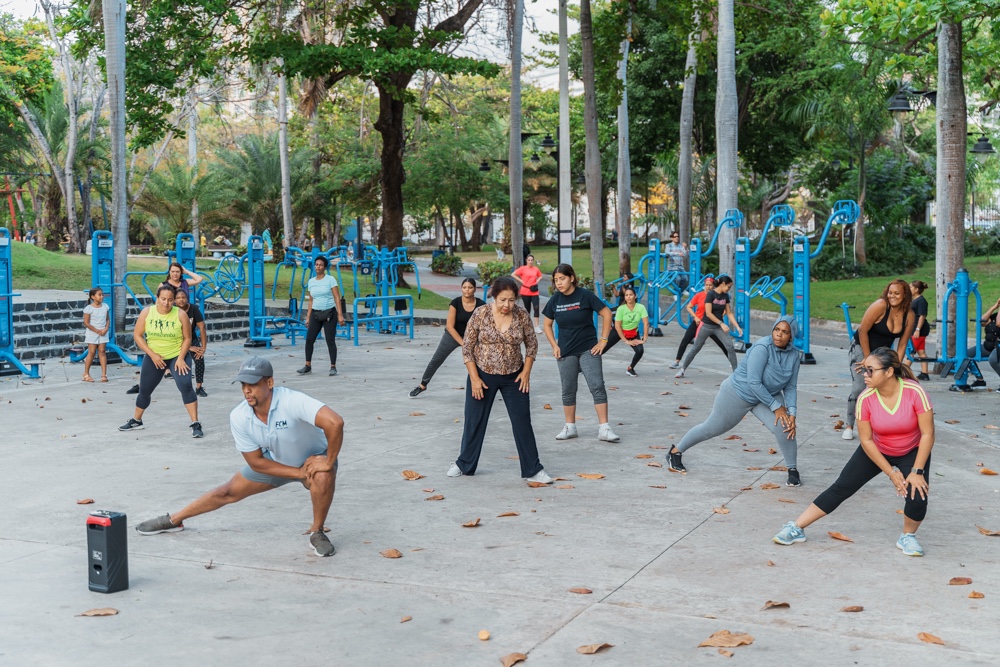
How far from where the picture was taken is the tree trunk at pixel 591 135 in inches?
974

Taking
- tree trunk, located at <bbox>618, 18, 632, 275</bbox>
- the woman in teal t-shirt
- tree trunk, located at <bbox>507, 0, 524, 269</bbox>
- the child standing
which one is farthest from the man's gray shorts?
tree trunk, located at <bbox>618, 18, 632, 275</bbox>

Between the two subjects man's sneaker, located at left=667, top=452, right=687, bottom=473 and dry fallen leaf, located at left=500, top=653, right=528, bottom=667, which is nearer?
dry fallen leaf, located at left=500, top=653, right=528, bottom=667

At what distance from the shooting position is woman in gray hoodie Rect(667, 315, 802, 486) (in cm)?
802

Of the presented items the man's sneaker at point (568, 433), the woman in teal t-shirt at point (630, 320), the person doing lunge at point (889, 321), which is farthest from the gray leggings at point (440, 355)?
the person doing lunge at point (889, 321)

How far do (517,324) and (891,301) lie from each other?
11.0 feet

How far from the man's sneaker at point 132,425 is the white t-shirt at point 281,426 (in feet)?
16.8

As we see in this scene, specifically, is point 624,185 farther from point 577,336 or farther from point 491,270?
point 577,336

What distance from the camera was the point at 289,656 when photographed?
484 cm

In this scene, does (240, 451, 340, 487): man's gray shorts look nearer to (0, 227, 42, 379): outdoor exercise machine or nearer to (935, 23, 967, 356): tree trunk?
(0, 227, 42, 379): outdoor exercise machine

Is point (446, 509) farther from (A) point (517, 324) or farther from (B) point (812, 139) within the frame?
(B) point (812, 139)

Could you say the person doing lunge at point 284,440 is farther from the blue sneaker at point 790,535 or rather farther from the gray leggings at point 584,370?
the gray leggings at point 584,370

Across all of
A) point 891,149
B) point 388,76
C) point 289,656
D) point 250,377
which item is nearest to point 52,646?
point 289,656

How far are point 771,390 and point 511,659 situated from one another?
4009mm

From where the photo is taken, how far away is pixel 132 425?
11.0 meters
